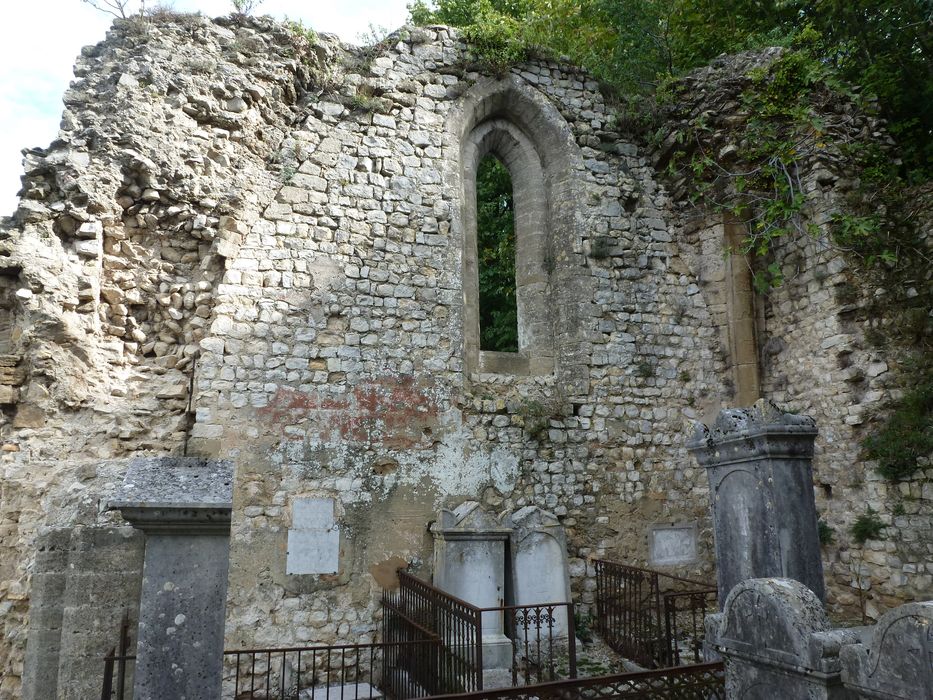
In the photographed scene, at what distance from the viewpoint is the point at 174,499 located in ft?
11.7

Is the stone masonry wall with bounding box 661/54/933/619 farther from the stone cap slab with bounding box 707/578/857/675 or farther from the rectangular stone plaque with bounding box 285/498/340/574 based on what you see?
the rectangular stone plaque with bounding box 285/498/340/574

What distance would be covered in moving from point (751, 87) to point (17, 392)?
9.58 metres

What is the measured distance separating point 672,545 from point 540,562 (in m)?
2.30

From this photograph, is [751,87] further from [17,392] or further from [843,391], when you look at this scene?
[17,392]

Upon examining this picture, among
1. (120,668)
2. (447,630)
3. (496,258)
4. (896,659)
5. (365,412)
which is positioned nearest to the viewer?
(896,659)

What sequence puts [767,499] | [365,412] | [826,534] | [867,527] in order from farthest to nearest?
[826,534], [365,412], [867,527], [767,499]

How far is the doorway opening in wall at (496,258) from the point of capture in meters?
12.8

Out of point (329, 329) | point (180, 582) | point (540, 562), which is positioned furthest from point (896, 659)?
point (329, 329)

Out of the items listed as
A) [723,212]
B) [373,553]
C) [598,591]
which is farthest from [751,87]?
[373,553]

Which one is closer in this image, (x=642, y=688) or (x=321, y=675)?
(x=642, y=688)

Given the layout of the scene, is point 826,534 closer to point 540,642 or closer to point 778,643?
point 540,642

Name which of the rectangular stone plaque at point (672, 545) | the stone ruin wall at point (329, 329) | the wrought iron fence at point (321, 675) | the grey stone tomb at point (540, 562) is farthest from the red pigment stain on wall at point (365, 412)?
the rectangular stone plaque at point (672, 545)

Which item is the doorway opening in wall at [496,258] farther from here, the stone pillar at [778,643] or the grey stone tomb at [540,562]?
the stone pillar at [778,643]

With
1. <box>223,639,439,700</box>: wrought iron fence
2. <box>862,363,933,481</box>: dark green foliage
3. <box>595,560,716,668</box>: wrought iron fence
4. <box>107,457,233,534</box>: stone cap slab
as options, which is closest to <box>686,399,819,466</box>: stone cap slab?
<box>595,560,716,668</box>: wrought iron fence
